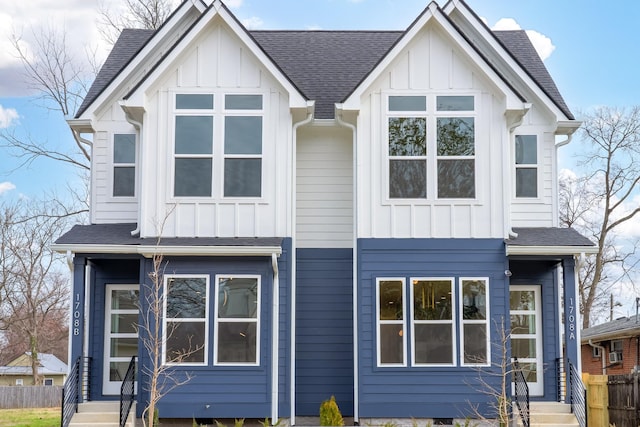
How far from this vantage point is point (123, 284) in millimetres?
17000

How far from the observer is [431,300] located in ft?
50.9

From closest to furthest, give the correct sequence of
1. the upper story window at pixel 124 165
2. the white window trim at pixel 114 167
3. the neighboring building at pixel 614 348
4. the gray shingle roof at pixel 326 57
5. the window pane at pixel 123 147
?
the white window trim at pixel 114 167
the upper story window at pixel 124 165
the window pane at pixel 123 147
the gray shingle roof at pixel 326 57
the neighboring building at pixel 614 348

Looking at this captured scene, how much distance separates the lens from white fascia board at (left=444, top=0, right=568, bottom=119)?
1667 centimetres

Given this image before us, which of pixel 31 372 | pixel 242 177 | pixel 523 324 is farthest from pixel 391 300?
pixel 31 372

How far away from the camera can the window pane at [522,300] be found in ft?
56.1

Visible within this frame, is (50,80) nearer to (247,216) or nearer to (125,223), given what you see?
(125,223)

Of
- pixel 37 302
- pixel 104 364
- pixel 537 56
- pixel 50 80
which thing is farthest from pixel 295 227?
pixel 37 302

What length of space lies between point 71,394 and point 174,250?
319cm

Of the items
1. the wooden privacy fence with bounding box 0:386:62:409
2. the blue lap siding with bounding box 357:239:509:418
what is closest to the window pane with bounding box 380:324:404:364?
the blue lap siding with bounding box 357:239:509:418

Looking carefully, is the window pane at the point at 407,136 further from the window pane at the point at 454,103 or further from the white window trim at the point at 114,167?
the white window trim at the point at 114,167

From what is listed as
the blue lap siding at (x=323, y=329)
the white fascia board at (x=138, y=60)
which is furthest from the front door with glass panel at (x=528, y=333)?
the white fascia board at (x=138, y=60)

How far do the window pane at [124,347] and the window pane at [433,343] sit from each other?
219 inches

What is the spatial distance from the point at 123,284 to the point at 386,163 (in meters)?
5.77

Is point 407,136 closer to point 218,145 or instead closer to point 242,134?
point 242,134
